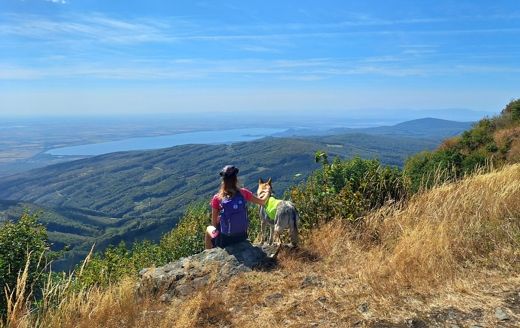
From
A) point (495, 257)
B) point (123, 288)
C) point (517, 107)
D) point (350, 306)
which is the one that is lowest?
point (123, 288)

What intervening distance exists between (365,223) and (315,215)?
129cm

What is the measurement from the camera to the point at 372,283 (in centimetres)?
444

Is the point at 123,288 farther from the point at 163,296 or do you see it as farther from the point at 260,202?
the point at 260,202

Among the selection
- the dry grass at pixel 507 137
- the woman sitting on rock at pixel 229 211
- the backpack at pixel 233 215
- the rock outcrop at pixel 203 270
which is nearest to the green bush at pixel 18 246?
the rock outcrop at pixel 203 270

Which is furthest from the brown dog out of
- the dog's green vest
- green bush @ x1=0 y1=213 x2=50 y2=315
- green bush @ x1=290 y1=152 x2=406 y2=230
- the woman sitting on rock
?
green bush @ x1=0 y1=213 x2=50 y2=315

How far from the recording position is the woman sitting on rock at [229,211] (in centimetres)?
680

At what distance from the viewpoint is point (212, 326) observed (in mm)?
4234

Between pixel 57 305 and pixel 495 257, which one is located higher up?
pixel 495 257

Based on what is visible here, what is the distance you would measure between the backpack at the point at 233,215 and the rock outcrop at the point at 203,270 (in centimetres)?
28

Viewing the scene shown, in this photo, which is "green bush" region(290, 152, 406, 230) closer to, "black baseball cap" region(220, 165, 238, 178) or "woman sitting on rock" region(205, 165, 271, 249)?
"woman sitting on rock" region(205, 165, 271, 249)

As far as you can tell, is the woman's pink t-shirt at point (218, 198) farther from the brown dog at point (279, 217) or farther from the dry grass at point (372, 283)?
the dry grass at point (372, 283)

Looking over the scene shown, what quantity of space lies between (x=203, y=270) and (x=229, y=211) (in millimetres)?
1266

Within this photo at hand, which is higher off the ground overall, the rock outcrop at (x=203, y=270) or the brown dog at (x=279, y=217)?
the brown dog at (x=279, y=217)

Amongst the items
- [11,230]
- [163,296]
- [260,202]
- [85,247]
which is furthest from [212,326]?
[85,247]
